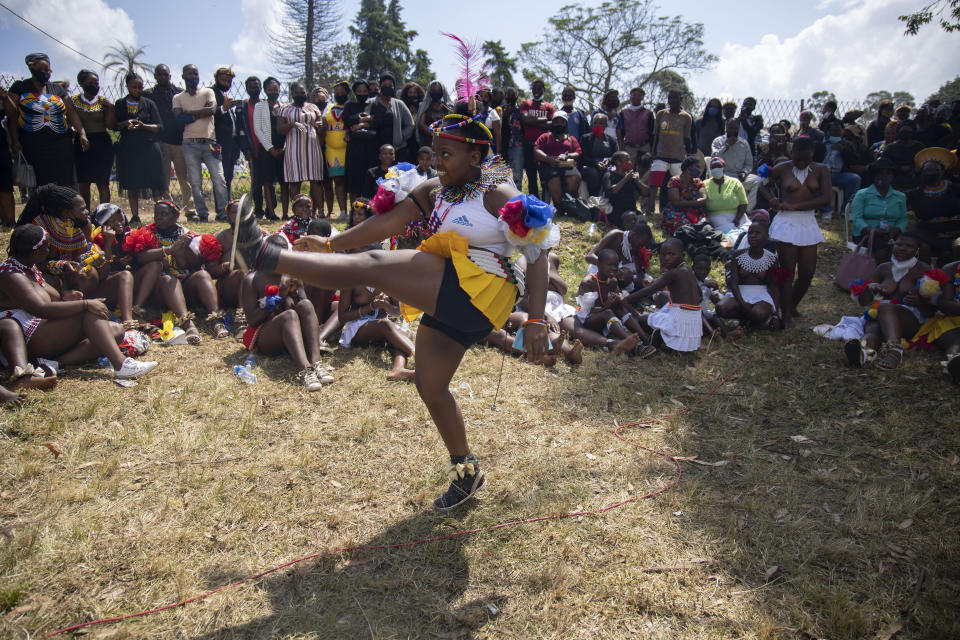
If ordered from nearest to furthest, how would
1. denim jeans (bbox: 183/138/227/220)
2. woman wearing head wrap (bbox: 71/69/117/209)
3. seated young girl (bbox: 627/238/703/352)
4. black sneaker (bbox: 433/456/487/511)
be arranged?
black sneaker (bbox: 433/456/487/511) → seated young girl (bbox: 627/238/703/352) → woman wearing head wrap (bbox: 71/69/117/209) → denim jeans (bbox: 183/138/227/220)

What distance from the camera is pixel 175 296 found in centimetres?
621

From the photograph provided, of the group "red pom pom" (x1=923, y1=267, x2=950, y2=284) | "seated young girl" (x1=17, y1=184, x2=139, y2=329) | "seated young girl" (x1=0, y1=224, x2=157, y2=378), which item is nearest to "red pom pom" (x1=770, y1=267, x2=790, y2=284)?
"red pom pom" (x1=923, y1=267, x2=950, y2=284)

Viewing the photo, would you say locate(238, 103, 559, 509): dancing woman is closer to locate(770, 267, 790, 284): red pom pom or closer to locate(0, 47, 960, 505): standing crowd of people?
locate(0, 47, 960, 505): standing crowd of people

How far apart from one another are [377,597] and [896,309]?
5.73 metres

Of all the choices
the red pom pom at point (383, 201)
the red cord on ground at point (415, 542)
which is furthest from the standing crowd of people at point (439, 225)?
the red cord on ground at point (415, 542)

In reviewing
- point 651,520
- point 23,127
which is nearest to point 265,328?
point 651,520

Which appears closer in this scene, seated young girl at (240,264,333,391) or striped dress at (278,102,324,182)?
seated young girl at (240,264,333,391)

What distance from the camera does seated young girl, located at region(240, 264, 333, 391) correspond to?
212 inches

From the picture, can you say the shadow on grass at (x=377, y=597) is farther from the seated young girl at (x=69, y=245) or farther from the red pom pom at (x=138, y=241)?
the red pom pom at (x=138, y=241)

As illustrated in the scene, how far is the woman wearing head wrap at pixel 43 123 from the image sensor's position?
7.19 meters

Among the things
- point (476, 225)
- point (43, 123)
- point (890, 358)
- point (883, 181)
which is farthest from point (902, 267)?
point (43, 123)

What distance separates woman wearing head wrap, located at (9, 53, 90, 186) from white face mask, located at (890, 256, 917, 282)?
32.7 ft

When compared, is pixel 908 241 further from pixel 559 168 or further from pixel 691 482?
pixel 559 168

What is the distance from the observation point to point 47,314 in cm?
471
